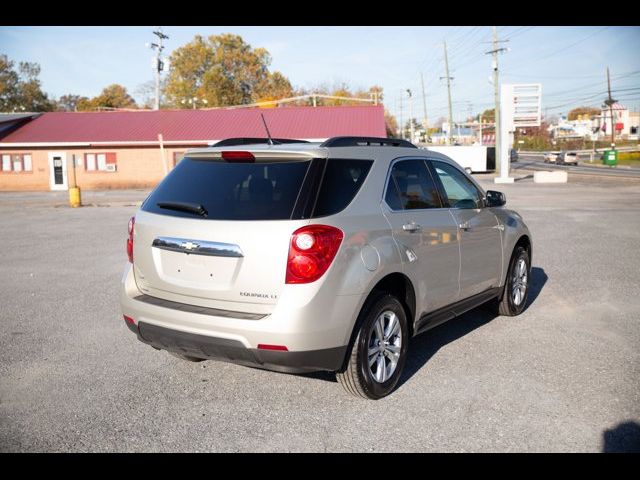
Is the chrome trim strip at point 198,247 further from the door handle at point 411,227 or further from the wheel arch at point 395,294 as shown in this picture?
the door handle at point 411,227

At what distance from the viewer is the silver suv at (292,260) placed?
11.9 ft

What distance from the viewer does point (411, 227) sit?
443 cm

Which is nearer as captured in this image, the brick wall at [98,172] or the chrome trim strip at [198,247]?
the chrome trim strip at [198,247]

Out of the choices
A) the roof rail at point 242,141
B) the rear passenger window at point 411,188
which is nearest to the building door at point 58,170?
the roof rail at point 242,141

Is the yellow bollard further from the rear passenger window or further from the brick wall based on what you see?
the rear passenger window

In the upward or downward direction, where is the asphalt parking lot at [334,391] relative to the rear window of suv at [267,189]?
downward

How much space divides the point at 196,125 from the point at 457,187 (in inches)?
1456

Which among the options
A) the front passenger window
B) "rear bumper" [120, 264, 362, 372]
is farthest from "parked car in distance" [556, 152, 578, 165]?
"rear bumper" [120, 264, 362, 372]

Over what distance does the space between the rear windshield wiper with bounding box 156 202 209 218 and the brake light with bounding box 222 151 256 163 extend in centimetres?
41

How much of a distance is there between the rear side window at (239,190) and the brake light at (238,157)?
0.03 meters

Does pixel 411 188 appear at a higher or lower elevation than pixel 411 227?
higher

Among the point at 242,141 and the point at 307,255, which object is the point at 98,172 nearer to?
the point at 242,141

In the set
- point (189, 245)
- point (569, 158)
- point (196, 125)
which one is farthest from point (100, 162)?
point (569, 158)
